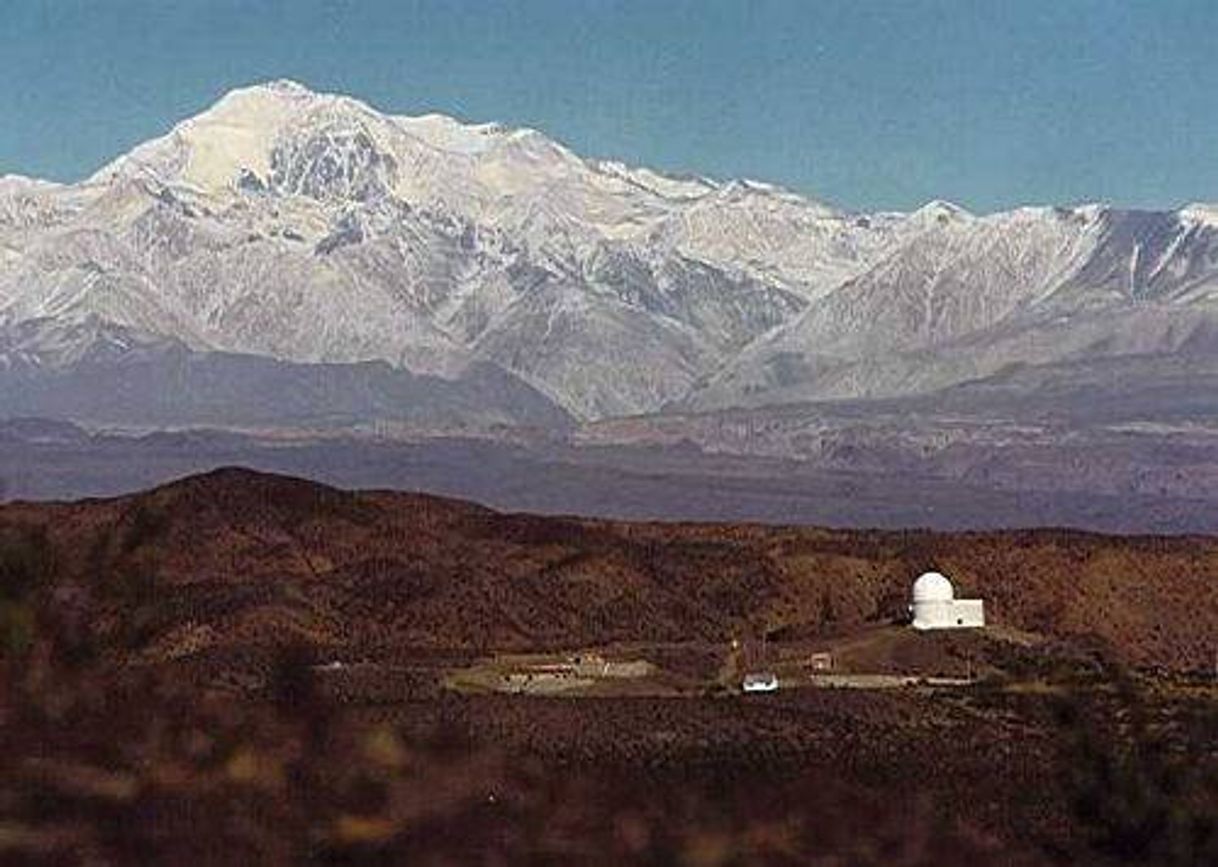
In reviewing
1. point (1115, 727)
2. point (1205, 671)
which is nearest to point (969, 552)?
point (1205, 671)

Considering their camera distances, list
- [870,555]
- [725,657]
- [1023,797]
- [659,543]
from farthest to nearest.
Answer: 1. [659,543]
2. [870,555]
3. [725,657]
4. [1023,797]

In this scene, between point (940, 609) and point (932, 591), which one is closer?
point (940, 609)

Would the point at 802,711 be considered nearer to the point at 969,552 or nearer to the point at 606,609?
the point at 606,609

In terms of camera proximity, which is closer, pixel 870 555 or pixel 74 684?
pixel 74 684

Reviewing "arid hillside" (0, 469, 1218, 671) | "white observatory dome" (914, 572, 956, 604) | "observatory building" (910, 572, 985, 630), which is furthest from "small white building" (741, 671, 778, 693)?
"arid hillside" (0, 469, 1218, 671)

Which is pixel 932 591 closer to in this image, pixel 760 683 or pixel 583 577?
pixel 760 683

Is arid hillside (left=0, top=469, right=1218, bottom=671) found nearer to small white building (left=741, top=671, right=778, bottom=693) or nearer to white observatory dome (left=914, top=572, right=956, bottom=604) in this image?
white observatory dome (left=914, top=572, right=956, bottom=604)

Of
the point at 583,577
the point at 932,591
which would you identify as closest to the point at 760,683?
the point at 932,591

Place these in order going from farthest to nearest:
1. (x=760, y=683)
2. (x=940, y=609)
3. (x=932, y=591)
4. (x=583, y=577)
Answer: (x=583, y=577)
(x=932, y=591)
(x=940, y=609)
(x=760, y=683)
